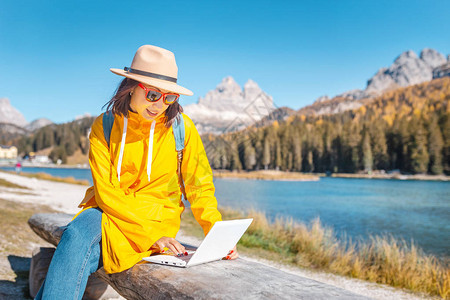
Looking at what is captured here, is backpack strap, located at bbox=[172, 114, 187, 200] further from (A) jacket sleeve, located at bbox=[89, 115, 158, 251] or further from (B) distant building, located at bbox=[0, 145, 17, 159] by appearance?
(B) distant building, located at bbox=[0, 145, 17, 159]

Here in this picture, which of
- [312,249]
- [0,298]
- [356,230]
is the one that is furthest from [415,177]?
[0,298]

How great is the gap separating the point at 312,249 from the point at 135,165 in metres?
5.36

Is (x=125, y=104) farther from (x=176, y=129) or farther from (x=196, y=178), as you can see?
(x=196, y=178)

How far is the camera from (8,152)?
111125mm

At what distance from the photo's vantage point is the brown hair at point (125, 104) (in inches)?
82.6

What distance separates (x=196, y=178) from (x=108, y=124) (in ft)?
2.05

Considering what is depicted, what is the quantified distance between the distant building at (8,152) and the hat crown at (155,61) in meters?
126

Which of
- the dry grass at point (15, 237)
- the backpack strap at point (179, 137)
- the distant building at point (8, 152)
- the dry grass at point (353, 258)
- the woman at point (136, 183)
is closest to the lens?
the woman at point (136, 183)

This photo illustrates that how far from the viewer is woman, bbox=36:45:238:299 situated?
190 centimetres

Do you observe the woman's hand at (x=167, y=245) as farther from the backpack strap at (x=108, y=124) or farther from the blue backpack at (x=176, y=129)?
the backpack strap at (x=108, y=124)

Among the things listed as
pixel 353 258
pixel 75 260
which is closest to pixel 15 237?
pixel 75 260

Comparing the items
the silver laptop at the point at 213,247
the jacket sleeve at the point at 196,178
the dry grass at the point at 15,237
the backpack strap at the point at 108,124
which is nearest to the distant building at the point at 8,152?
the dry grass at the point at 15,237

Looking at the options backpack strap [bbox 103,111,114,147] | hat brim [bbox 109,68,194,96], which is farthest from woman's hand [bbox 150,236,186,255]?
hat brim [bbox 109,68,194,96]

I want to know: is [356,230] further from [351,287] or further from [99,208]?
[99,208]
